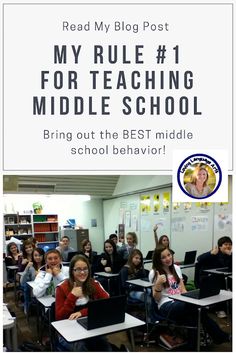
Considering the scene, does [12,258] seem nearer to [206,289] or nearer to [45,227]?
[45,227]

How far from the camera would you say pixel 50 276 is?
9.70 ft

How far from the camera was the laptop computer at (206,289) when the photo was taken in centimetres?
270

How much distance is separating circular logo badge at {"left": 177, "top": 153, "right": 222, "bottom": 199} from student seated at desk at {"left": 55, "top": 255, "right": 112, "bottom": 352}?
4.13ft

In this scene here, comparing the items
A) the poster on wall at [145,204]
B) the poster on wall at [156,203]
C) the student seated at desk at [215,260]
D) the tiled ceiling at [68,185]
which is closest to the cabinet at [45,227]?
the tiled ceiling at [68,185]

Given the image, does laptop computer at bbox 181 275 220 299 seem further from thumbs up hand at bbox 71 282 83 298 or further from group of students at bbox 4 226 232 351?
thumbs up hand at bbox 71 282 83 298

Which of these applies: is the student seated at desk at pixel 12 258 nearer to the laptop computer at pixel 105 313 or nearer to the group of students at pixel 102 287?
the group of students at pixel 102 287

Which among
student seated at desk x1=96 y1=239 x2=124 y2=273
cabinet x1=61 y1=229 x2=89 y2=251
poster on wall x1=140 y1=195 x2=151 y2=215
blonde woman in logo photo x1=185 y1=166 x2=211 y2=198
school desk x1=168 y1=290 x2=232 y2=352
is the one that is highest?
blonde woman in logo photo x1=185 y1=166 x2=211 y2=198

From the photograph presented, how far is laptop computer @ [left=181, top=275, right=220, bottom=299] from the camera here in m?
2.70

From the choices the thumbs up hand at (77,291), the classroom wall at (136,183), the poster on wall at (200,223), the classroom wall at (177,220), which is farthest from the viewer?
the classroom wall at (136,183)

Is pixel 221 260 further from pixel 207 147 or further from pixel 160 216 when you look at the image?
pixel 207 147

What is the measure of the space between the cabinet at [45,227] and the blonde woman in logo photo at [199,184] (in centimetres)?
708

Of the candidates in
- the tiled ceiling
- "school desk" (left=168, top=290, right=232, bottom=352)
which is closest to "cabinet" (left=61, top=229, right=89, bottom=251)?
the tiled ceiling

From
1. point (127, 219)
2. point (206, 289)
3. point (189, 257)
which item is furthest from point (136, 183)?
point (206, 289)

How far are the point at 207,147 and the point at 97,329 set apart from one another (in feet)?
4.19
